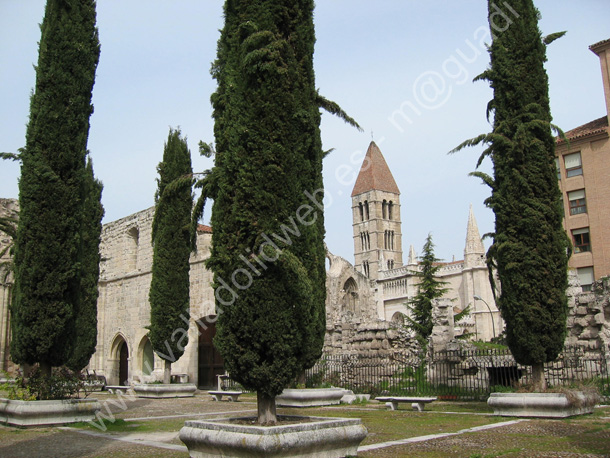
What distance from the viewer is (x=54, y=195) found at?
1098cm

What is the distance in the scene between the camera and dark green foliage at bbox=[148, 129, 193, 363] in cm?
1909

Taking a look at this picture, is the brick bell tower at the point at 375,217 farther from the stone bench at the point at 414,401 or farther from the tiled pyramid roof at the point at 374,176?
the stone bench at the point at 414,401

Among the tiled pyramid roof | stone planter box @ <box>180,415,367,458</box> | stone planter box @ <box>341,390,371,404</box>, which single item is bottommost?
stone planter box @ <box>341,390,371,404</box>

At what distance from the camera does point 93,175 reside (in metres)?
21.5

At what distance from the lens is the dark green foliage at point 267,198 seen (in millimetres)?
6570

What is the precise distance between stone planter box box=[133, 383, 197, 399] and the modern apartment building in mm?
23612

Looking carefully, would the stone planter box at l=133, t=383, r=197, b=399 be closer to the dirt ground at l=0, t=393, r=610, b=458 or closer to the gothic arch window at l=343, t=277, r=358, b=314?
the dirt ground at l=0, t=393, r=610, b=458

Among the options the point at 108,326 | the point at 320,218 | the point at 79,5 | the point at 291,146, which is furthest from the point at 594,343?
the point at 108,326

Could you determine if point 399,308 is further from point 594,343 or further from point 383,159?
point 594,343

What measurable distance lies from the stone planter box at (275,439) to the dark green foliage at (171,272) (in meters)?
13.3

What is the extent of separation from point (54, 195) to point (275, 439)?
7707mm

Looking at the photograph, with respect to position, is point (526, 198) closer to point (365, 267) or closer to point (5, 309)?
point (5, 309)

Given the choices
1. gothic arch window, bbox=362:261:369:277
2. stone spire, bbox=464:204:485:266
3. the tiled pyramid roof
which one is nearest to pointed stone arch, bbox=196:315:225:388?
stone spire, bbox=464:204:485:266

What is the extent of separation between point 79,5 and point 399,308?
195 feet
